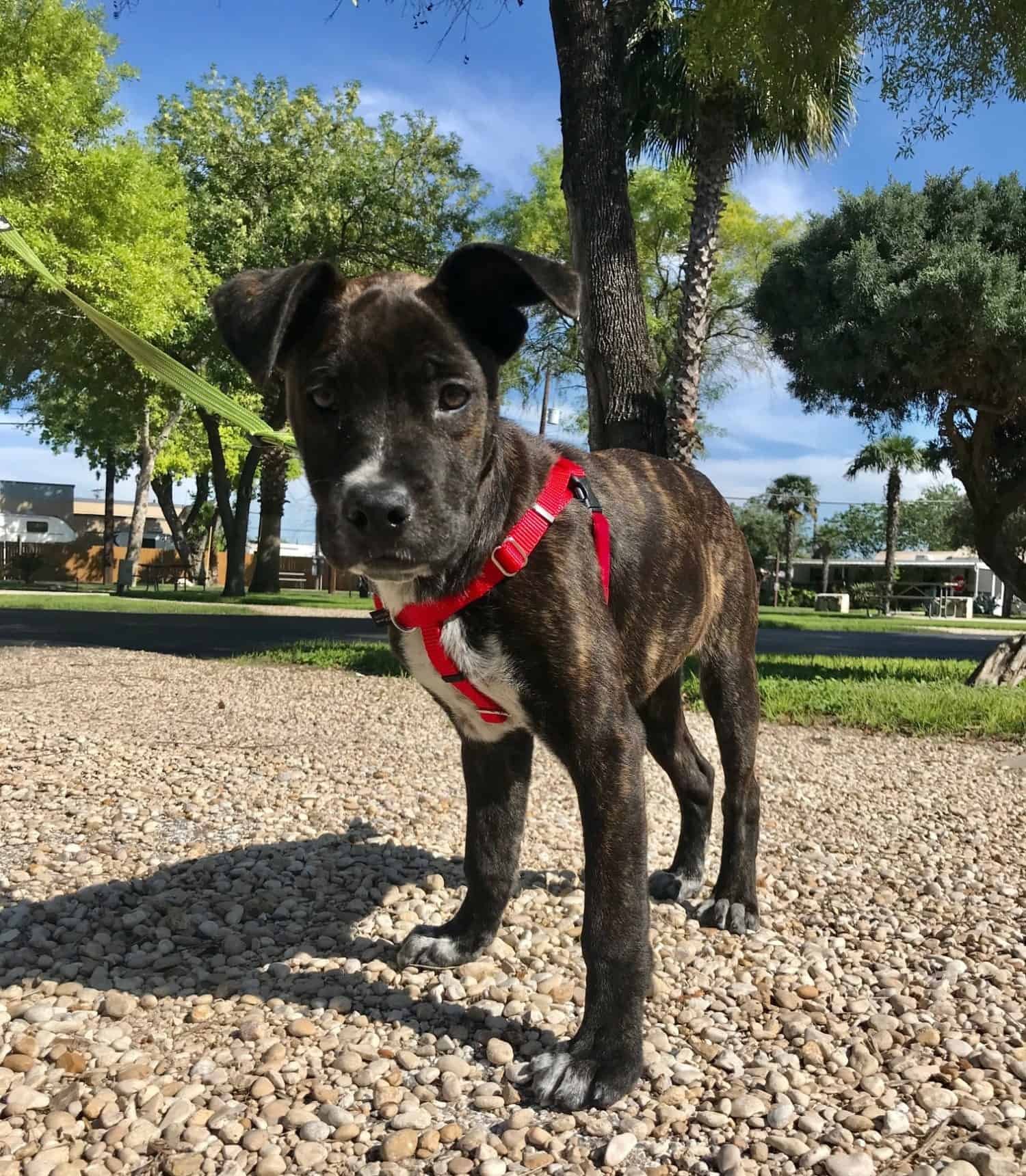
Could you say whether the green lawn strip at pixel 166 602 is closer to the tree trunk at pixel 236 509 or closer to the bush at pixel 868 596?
the tree trunk at pixel 236 509

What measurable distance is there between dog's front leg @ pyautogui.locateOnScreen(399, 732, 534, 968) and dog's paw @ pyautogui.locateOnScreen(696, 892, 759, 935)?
0.86 metres

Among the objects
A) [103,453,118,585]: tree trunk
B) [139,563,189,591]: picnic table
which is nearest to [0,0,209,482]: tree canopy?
[139,563,189,591]: picnic table

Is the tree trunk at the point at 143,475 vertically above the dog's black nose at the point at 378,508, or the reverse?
the tree trunk at the point at 143,475

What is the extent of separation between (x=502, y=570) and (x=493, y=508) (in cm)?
20

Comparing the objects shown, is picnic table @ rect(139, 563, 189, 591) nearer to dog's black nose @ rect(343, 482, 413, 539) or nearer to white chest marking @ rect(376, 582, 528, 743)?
white chest marking @ rect(376, 582, 528, 743)

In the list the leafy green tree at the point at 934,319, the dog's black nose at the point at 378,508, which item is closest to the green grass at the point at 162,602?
Result: the leafy green tree at the point at 934,319

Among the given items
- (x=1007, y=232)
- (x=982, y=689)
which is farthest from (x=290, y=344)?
(x=1007, y=232)

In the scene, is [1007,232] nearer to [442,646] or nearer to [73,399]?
[442,646]

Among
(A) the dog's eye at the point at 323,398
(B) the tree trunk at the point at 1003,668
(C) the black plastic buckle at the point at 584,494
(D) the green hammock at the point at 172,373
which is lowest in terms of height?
(B) the tree trunk at the point at 1003,668

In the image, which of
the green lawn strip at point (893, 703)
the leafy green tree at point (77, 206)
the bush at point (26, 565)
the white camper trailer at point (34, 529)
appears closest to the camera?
the green lawn strip at point (893, 703)

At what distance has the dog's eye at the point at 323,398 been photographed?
2459 mm

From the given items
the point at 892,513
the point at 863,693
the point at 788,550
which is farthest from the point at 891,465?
the point at 863,693

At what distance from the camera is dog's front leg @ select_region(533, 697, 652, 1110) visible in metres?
2.48

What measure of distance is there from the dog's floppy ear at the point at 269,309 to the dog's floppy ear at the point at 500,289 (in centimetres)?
33
